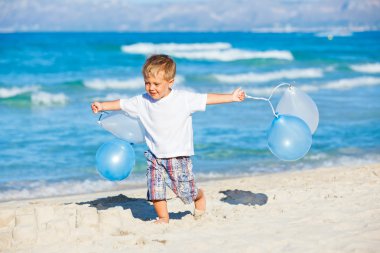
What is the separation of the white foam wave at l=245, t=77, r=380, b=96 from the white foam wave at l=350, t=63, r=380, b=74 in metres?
4.80

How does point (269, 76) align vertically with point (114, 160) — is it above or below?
above

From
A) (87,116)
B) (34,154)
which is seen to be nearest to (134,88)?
(87,116)

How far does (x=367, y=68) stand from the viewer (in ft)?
89.4

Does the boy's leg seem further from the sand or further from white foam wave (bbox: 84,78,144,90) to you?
white foam wave (bbox: 84,78,144,90)

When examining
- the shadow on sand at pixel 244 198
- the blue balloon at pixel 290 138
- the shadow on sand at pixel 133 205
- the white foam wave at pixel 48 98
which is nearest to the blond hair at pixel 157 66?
the blue balloon at pixel 290 138

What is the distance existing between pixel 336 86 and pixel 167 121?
1579cm

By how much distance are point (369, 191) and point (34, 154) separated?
16.0 feet

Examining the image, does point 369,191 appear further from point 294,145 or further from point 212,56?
point 212,56

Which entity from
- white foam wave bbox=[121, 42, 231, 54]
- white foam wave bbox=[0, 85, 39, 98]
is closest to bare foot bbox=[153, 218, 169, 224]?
white foam wave bbox=[0, 85, 39, 98]

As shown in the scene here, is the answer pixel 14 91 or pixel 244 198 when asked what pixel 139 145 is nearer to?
pixel 244 198

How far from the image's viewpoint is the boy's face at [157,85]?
14.5 feet

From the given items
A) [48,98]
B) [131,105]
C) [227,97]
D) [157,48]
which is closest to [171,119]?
[131,105]

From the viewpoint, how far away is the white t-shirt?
457cm

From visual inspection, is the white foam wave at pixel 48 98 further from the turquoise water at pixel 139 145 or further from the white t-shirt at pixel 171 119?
the white t-shirt at pixel 171 119
